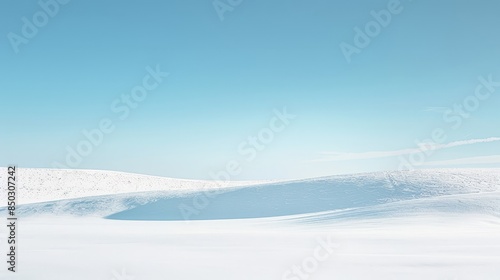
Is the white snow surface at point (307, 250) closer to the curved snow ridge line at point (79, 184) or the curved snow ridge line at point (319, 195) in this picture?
the curved snow ridge line at point (319, 195)

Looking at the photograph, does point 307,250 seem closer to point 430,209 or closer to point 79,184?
point 430,209

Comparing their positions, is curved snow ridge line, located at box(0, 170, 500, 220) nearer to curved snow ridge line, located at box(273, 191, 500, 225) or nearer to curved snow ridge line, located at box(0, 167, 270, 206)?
curved snow ridge line, located at box(273, 191, 500, 225)

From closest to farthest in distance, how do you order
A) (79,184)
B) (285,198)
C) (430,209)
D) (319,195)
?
1. (430,209)
2. (285,198)
3. (319,195)
4. (79,184)

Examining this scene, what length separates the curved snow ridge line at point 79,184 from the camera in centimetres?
4191

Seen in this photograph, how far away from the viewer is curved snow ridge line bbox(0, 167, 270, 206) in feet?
137

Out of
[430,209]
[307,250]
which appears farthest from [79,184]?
[307,250]

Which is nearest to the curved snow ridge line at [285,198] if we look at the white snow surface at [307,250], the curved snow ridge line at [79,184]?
the white snow surface at [307,250]

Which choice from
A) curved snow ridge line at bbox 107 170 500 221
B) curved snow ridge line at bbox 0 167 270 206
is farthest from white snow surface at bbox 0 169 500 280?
curved snow ridge line at bbox 0 167 270 206

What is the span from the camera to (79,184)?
47.7 meters

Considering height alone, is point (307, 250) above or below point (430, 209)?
below

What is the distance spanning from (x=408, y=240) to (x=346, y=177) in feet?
73.8

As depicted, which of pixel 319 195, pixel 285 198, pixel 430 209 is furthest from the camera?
pixel 319 195

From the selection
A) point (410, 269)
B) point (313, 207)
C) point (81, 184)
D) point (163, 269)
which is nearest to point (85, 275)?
point (163, 269)

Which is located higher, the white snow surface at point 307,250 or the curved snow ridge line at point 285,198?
the curved snow ridge line at point 285,198
